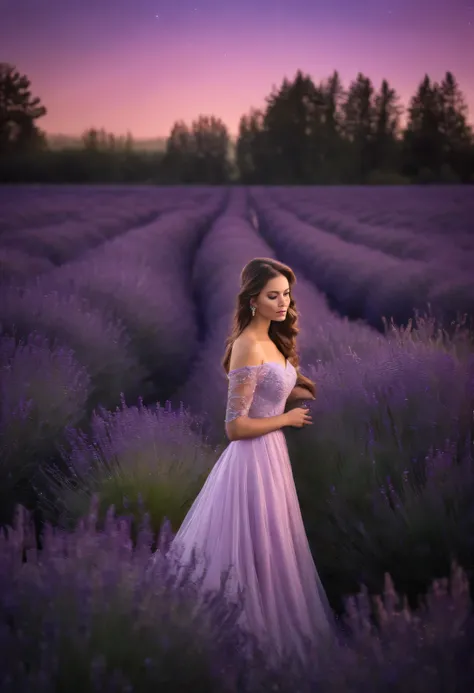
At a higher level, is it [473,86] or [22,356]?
[473,86]

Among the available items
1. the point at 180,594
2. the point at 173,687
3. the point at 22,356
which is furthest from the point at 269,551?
the point at 22,356

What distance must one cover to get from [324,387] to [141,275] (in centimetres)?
292

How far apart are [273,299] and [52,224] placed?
23.0 ft

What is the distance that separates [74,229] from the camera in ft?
24.4

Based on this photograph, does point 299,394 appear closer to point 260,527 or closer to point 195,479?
point 260,527

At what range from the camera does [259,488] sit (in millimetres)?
1493

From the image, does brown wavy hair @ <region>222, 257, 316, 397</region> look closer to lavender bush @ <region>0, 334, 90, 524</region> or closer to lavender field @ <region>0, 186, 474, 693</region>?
lavender field @ <region>0, 186, 474, 693</region>

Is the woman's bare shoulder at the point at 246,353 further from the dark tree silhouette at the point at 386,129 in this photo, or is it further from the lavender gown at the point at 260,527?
the dark tree silhouette at the point at 386,129

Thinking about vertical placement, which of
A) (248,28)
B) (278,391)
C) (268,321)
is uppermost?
(248,28)

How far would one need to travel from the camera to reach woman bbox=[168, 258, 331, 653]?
57.9 inches

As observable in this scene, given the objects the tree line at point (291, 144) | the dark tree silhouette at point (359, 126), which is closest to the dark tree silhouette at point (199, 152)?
the tree line at point (291, 144)

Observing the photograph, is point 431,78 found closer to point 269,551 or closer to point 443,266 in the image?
point 443,266

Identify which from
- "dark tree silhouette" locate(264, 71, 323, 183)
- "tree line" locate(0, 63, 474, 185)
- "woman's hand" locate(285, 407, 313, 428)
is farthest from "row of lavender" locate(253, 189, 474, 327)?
"woman's hand" locate(285, 407, 313, 428)

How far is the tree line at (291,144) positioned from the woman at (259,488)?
2340 millimetres
